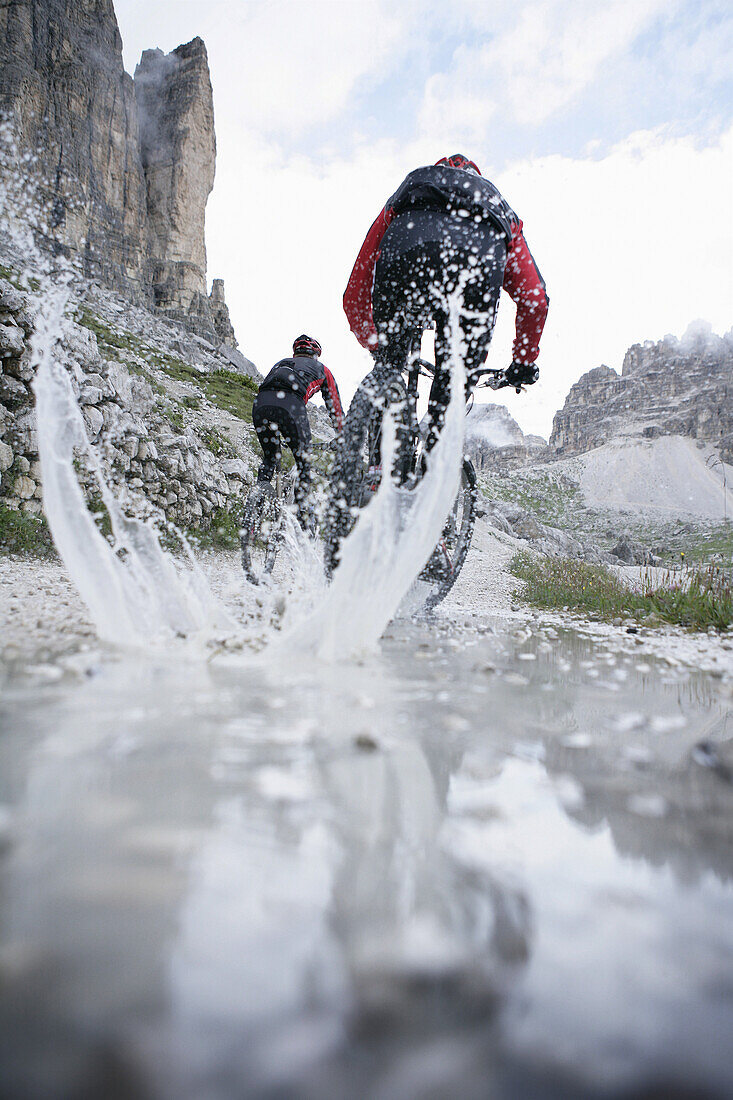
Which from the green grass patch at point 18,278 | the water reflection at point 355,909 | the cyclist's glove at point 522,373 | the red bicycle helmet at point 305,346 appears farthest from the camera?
the green grass patch at point 18,278

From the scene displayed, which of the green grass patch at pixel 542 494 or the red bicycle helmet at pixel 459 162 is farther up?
the green grass patch at pixel 542 494

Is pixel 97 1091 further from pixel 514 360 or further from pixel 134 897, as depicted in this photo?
pixel 514 360

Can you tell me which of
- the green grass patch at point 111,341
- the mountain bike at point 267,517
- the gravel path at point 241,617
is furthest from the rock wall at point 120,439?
the green grass patch at point 111,341

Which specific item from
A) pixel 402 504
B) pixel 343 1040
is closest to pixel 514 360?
pixel 402 504

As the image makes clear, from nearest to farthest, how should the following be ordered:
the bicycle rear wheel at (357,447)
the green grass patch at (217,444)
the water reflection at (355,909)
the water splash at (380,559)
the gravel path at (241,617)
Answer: the water reflection at (355,909), the water splash at (380,559), the gravel path at (241,617), the bicycle rear wheel at (357,447), the green grass patch at (217,444)

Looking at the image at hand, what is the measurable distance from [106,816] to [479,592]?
648 centimetres

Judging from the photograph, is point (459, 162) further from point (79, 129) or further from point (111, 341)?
point (79, 129)

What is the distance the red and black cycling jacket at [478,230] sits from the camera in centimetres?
313

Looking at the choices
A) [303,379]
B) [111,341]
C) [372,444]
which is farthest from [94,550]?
[111,341]

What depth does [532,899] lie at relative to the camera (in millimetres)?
824

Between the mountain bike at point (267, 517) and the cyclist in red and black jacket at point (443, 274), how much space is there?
3202 mm

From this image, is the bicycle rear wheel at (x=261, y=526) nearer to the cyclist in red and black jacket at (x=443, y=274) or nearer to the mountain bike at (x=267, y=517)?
the mountain bike at (x=267, y=517)

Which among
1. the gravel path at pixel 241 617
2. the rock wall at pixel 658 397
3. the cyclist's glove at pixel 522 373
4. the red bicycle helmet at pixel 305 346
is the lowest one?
the gravel path at pixel 241 617

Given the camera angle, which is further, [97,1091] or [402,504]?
[402,504]
